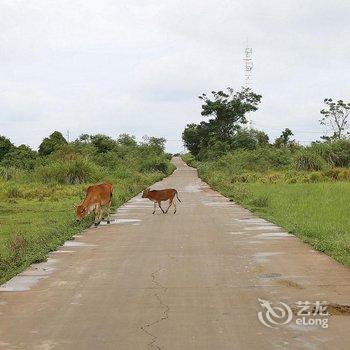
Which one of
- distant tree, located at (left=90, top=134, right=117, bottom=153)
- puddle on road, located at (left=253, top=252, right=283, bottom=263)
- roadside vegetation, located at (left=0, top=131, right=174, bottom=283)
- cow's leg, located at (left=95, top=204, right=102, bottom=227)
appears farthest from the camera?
distant tree, located at (left=90, top=134, right=117, bottom=153)

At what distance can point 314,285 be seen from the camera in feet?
27.1

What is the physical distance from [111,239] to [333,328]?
810 cm

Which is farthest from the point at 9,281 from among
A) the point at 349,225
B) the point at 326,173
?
the point at 326,173

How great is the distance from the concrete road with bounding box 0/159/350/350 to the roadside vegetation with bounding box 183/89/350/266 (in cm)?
160

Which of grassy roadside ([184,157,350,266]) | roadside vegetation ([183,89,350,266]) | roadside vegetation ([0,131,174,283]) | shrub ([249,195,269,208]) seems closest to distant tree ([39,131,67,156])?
roadside vegetation ([0,131,174,283])

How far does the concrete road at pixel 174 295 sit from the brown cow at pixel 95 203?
8.17 ft

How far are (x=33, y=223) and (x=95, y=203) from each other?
230 cm

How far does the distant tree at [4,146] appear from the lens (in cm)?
5980

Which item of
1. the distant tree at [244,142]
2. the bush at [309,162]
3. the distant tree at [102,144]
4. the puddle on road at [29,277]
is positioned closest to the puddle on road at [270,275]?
the puddle on road at [29,277]

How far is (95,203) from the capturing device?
16.5m

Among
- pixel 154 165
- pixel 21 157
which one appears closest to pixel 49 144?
pixel 21 157

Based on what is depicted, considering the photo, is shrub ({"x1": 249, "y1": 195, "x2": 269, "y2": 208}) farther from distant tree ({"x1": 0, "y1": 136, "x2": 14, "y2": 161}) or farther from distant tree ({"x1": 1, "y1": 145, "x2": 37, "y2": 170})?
distant tree ({"x1": 0, "y1": 136, "x2": 14, "y2": 161})

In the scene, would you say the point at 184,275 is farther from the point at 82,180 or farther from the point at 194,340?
the point at 82,180

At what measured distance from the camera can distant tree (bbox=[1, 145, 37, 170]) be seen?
5031cm
